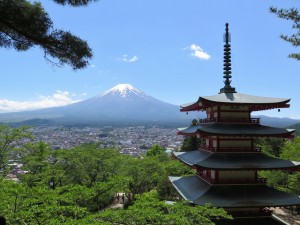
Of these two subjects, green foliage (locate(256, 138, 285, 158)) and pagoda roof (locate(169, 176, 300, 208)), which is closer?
pagoda roof (locate(169, 176, 300, 208))

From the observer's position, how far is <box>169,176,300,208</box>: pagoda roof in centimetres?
1437

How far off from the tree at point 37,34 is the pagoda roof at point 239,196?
967cm

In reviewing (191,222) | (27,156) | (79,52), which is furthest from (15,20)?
(27,156)

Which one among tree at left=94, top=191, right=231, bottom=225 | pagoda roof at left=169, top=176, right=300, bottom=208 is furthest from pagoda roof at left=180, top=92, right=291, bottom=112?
tree at left=94, top=191, right=231, bottom=225

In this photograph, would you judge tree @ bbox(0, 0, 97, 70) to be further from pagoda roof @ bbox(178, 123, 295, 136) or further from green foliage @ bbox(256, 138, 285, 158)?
green foliage @ bbox(256, 138, 285, 158)

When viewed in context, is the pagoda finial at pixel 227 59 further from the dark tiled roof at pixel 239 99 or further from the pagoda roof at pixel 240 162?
the pagoda roof at pixel 240 162

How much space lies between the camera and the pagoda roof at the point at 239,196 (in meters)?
14.4

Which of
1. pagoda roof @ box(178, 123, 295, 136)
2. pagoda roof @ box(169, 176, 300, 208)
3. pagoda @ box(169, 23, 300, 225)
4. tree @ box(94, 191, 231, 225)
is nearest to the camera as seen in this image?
tree @ box(94, 191, 231, 225)

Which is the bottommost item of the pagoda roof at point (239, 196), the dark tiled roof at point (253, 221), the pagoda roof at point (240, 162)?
the dark tiled roof at point (253, 221)

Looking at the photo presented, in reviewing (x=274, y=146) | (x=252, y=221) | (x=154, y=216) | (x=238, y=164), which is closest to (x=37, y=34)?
(x=154, y=216)

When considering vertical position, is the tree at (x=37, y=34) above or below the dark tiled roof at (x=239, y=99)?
above

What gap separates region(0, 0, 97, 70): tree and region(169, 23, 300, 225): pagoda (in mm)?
9337

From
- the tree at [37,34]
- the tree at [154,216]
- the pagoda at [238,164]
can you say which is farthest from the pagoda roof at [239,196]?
the tree at [37,34]

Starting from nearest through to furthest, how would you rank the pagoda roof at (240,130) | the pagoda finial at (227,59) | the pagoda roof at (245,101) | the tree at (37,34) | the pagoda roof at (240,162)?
the tree at (37,34), the pagoda roof at (240,162), the pagoda roof at (240,130), the pagoda roof at (245,101), the pagoda finial at (227,59)
